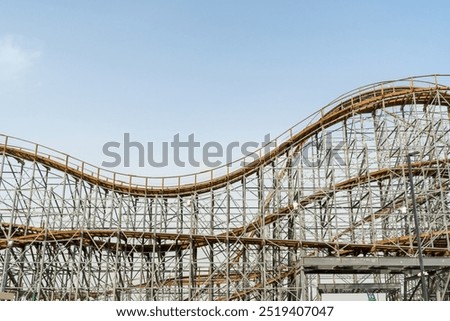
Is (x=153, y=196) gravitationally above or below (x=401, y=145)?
below

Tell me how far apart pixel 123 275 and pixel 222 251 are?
5.47 metres

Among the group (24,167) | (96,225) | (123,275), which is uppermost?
(24,167)

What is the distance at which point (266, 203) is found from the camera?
27.1 meters

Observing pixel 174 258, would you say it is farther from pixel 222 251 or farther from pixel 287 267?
pixel 287 267

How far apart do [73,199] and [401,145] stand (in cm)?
1756

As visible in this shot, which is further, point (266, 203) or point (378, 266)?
point (266, 203)

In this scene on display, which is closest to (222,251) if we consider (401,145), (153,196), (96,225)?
(153,196)

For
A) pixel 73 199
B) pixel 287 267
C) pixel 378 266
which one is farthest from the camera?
pixel 73 199

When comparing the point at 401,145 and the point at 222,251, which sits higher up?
the point at 401,145
